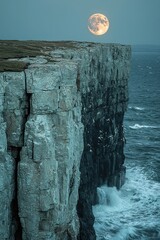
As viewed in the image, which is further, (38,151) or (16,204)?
(16,204)

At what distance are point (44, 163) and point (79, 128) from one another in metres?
6.61

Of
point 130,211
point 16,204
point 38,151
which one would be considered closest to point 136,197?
point 130,211

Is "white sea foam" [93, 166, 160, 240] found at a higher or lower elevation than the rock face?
lower

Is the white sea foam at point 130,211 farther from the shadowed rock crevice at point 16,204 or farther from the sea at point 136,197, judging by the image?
the shadowed rock crevice at point 16,204

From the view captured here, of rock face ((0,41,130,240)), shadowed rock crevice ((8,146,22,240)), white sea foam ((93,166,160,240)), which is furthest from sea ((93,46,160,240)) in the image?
shadowed rock crevice ((8,146,22,240))

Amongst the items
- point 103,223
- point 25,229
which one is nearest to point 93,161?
point 103,223

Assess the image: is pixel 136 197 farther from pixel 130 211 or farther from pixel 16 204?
pixel 16 204

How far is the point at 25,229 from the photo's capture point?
94.9 feet

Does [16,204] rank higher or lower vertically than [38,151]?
lower

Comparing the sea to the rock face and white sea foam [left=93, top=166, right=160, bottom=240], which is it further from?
the rock face

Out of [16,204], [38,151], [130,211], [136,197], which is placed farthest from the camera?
[136,197]

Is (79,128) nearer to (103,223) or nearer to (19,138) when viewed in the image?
(19,138)


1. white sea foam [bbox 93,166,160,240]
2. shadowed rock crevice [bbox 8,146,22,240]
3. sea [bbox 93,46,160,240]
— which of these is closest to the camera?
shadowed rock crevice [bbox 8,146,22,240]

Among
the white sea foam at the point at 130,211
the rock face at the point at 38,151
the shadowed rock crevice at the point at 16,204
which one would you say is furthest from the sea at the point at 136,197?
the shadowed rock crevice at the point at 16,204
